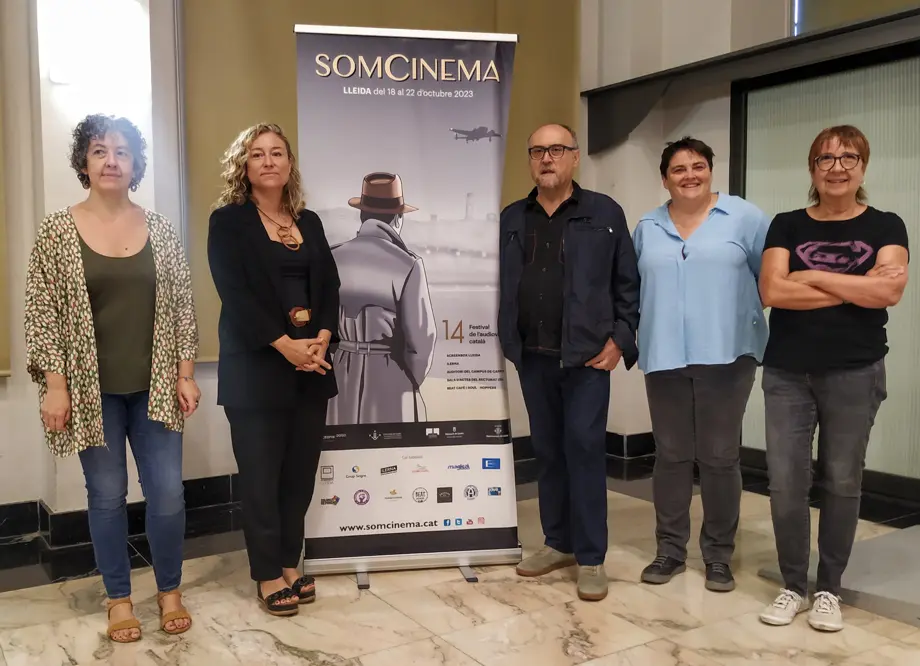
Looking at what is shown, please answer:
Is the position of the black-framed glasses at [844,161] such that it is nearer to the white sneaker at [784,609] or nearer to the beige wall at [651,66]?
the white sneaker at [784,609]

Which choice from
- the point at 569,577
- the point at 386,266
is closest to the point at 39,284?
the point at 386,266

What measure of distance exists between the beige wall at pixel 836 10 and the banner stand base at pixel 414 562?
9.96ft

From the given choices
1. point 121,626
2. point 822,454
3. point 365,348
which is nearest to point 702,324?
point 822,454

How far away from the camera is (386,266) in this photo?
10.2 feet

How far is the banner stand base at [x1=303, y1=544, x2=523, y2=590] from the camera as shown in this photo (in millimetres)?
3105

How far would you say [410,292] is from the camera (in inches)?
123

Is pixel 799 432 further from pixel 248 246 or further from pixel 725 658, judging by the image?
pixel 248 246

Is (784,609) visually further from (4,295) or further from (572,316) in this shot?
(4,295)

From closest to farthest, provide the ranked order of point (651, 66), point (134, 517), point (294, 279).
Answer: point (294, 279), point (134, 517), point (651, 66)

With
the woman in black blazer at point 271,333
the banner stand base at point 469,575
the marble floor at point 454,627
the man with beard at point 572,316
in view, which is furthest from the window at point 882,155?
the woman in black blazer at point 271,333

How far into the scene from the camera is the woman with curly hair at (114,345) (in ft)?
7.88

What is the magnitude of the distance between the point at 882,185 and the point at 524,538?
2.54m

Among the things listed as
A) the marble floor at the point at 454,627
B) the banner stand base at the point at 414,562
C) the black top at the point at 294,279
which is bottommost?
the marble floor at the point at 454,627

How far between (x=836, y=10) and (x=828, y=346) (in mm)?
2700
